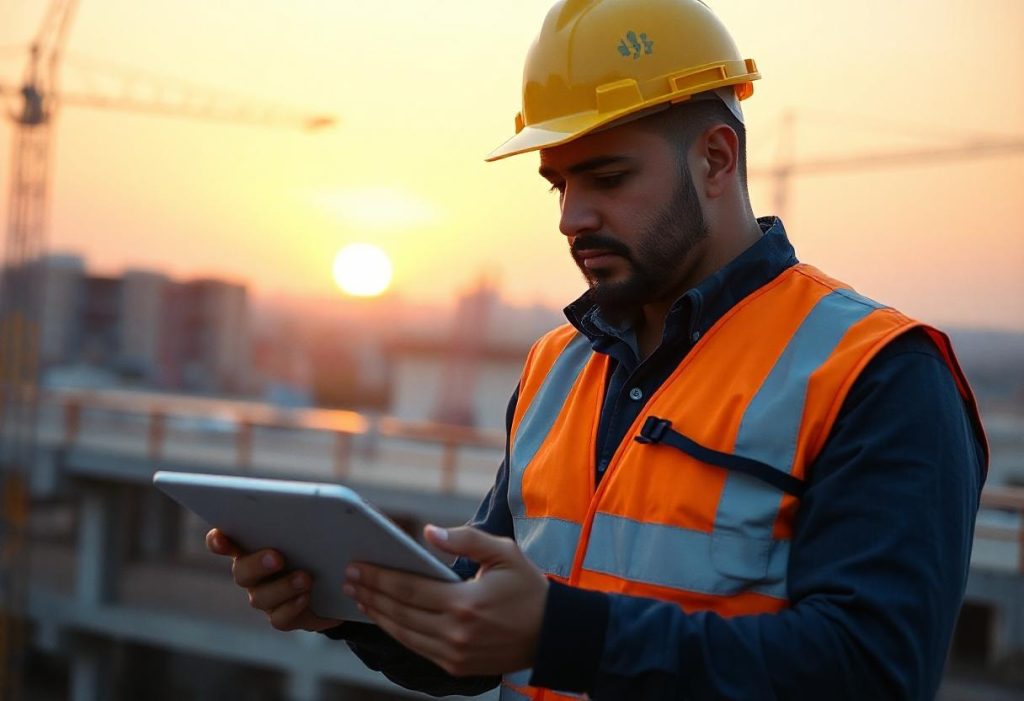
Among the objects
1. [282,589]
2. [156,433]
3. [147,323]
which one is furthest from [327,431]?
[147,323]

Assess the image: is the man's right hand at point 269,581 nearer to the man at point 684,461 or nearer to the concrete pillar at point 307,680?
the man at point 684,461

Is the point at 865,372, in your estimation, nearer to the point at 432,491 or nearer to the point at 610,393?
the point at 610,393

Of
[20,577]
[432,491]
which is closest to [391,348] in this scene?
[20,577]

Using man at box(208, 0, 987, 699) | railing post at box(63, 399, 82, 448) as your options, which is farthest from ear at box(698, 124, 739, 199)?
railing post at box(63, 399, 82, 448)

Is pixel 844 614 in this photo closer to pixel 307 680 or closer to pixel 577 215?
pixel 577 215

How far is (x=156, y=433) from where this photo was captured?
21500 millimetres

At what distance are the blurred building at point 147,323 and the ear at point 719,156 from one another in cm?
7097

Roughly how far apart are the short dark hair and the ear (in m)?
0.02

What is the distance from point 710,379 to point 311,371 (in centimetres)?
7660

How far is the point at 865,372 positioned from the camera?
154 cm

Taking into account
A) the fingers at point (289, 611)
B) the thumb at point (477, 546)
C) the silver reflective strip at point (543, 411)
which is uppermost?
the silver reflective strip at point (543, 411)

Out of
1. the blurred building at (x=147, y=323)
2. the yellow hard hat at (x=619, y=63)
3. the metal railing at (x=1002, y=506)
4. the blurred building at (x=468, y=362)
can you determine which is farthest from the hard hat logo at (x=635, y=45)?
the blurred building at (x=147, y=323)

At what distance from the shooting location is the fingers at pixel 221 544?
5.65 ft

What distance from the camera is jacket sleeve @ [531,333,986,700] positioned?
1.40 m
